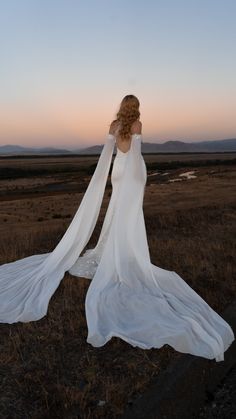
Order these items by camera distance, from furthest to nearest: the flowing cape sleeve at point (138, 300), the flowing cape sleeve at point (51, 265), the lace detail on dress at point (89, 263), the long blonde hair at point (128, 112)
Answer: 1. the lace detail on dress at point (89, 263)
2. the long blonde hair at point (128, 112)
3. the flowing cape sleeve at point (51, 265)
4. the flowing cape sleeve at point (138, 300)

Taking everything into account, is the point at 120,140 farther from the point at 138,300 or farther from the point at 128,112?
the point at 138,300

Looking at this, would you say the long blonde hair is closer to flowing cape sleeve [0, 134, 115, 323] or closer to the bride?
the bride

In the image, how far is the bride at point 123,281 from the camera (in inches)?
233

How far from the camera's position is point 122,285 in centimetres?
736

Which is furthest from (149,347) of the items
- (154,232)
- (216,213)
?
(216,213)

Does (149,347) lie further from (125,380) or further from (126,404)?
(126,404)

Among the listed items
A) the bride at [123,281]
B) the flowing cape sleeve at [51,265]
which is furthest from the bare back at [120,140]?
the flowing cape sleeve at [51,265]

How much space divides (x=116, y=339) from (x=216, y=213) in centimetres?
Result: 1205

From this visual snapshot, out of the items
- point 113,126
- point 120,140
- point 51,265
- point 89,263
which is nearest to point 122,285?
point 89,263

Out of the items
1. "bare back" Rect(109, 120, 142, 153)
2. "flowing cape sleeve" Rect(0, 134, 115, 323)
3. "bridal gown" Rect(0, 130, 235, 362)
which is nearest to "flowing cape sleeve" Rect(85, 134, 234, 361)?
"bridal gown" Rect(0, 130, 235, 362)

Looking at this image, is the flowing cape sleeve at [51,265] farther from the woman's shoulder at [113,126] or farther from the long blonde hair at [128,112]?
the long blonde hair at [128,112]

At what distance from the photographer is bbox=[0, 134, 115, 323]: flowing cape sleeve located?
288 inches

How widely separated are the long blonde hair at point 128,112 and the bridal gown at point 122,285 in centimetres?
22

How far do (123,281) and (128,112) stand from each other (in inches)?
107
